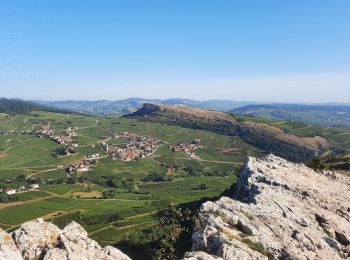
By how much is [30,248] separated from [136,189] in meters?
153

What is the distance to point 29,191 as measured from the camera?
15525 cm

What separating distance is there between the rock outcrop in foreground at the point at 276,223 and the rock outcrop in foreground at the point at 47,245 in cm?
560

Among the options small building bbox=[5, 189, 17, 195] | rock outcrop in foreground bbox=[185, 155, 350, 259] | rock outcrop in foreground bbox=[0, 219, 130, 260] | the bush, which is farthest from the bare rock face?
the bush

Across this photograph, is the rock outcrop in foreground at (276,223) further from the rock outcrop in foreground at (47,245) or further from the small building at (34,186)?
the small building at (34,186)

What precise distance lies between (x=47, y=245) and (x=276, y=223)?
58.7 feet

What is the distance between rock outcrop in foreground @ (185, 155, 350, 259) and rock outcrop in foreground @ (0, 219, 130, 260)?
5.60m

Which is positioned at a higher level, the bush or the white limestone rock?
the white limestone rock

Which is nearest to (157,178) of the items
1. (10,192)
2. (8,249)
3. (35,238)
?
(10,192)

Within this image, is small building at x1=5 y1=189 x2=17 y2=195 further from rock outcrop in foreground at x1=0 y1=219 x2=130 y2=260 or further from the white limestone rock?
the white limestone rock

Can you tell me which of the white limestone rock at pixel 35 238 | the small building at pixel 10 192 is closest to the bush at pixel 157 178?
the small building at pixel 10 192

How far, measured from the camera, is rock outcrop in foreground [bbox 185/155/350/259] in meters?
25.3

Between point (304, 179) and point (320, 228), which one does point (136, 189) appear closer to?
point (304, 179)

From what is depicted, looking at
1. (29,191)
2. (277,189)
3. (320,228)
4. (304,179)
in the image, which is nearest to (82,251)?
(320,228)

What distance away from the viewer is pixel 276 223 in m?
30.6
